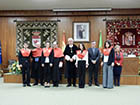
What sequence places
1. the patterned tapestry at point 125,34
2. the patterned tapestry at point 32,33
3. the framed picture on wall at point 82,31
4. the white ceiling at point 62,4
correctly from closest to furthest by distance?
the white ceiling at point 62,4
the patterned tapestry at point 125,34
the framed picture on wall at point 82,31
the patterned tapestry at point 32,33

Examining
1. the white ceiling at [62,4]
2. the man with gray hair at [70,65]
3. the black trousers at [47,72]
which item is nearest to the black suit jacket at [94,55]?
the man with gray hair at [70,65]

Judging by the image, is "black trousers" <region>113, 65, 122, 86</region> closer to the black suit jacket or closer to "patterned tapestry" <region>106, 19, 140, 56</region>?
the black suit jacket

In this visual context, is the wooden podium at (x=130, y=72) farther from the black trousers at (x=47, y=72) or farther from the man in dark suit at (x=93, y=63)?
the black trousers at (x=47, y=72)

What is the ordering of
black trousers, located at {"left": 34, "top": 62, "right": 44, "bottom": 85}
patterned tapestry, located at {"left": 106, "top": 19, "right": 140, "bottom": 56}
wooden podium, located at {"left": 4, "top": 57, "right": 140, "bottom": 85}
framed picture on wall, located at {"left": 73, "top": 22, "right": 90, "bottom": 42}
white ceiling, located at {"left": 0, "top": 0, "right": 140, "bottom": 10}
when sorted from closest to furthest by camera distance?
black trousers, located at {"left": 34, "top": 62, "right": 44, "bottom": 85}
wooden podium, located at {"left": 4, "top": 57, "right": 140, "bottom": 85}
white ceiling, located at {"left": 0, "top": 0, "right": 140, "bottom": 10}
patterned tapestry, located at {"left": 106, "top": 19, "right": 140, "bottom": 56}
framed picture on wall, located at {"left": 73, "top": 22, "right": 90, "bottom": 42}

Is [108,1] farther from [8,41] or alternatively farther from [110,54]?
[8,41]

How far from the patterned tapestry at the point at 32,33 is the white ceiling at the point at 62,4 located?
2.71ft

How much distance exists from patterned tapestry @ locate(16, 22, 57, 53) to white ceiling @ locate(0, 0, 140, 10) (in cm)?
83

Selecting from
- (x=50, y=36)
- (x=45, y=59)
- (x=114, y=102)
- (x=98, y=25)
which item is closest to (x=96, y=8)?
(x=98, y=25)

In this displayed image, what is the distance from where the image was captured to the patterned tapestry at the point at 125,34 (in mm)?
8758

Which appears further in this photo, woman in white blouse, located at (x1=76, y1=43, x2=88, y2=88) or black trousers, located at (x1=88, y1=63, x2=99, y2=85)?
black trousers, located at (x1=88, y1=63, x2=99, y2=85)

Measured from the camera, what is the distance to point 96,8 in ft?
27.6

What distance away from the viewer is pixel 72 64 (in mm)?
5754

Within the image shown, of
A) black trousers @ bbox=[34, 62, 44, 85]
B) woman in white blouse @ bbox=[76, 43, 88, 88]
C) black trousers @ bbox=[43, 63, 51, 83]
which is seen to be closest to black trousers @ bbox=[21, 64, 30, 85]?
black trousers @ bbox=[34, 62, 44, 85]

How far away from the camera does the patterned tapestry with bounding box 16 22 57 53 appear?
Result: 9.02m
